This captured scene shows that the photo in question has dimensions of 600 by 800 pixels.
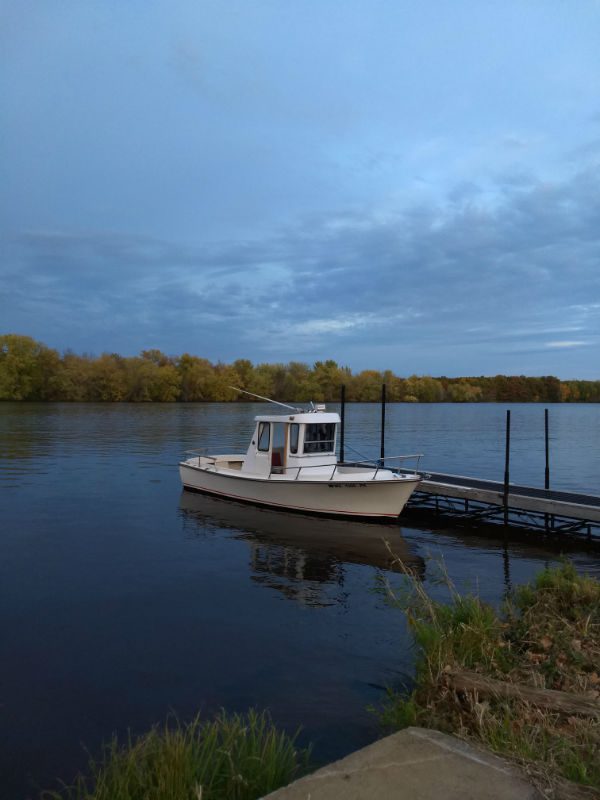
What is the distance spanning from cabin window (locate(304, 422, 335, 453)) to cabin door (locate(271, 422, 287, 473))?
32.8 inches

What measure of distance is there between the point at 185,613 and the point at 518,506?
35.9 ft

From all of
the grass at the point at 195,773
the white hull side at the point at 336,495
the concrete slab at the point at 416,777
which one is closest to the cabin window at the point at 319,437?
the white hull side at the point at 336,495

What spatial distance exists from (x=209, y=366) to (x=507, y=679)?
380ft

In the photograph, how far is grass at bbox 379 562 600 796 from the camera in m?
5.19

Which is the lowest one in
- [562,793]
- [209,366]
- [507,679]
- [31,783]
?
[31,783]

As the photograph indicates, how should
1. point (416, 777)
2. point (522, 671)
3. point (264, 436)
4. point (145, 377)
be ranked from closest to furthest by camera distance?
point (416, 777)
point (522, 671)
point (264, 436)
point (145, 377)

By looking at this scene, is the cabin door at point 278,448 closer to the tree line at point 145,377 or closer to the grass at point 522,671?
the grass at point 522,671

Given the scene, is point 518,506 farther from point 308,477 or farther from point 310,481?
point 308,477

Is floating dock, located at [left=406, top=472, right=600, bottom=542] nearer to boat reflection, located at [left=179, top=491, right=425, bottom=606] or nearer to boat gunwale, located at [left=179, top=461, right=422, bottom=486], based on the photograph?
boat gunwale, located at [left=179, top=461, right=422, bottom=486]

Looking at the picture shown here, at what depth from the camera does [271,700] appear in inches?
325

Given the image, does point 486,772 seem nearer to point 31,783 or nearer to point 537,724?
point 537,724

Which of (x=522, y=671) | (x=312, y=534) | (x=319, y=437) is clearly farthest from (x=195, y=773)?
(x=319, y=437)

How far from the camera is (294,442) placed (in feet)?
67.8

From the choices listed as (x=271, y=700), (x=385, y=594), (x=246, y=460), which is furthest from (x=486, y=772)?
(x=246, y=460)
